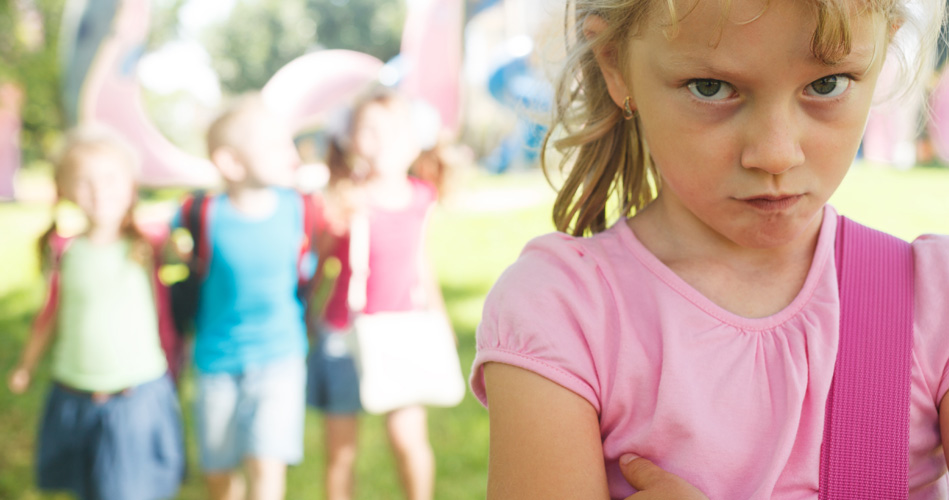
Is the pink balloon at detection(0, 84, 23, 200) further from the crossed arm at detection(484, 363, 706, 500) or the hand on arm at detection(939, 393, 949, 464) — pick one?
the hand on arm at detection(939, 393, 949, 464)

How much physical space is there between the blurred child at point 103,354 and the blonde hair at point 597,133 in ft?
7.57

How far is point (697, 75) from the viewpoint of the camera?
956 mm

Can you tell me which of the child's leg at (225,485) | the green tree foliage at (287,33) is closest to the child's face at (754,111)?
the child's leg at (225,485)

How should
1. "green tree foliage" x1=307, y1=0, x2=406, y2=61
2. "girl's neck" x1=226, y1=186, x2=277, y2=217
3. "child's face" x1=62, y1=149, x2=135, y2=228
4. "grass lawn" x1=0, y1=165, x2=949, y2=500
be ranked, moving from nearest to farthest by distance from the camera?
"child's face" x1=62, y1=149, x2=135, y2=228 → "girl's neck" x1=226, y1=186, x2=277, y2=217 → "grass lawn" x1=0, y1=165, x2=949, y2=500 → "green tree foliage" x1=307, y1=0, x2=406, y2=61

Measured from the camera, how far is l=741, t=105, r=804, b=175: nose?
36.8 inches

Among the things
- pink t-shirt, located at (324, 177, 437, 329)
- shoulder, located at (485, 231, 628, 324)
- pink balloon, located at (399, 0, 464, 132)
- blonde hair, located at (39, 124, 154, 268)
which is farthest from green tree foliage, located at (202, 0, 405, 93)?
shoulder, located at (485, 231, 628, 324)

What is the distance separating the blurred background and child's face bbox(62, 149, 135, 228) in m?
0.55

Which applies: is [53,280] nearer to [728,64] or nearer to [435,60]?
[728,64]

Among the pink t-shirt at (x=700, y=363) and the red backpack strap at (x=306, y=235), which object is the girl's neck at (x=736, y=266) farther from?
the red backpack strap at (x=306, y=235)

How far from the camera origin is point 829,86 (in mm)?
965

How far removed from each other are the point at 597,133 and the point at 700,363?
441mm

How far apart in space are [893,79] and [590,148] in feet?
1.62

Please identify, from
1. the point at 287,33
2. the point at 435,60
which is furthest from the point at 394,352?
the point at 287,33

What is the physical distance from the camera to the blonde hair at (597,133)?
1.14 metres
